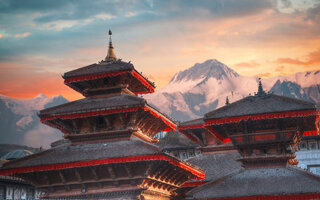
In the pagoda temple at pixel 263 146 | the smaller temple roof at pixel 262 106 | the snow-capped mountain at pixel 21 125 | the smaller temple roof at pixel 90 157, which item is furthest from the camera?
the snow-capped mountain at pixel 21 125

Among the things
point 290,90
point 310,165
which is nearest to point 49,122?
point 310,165

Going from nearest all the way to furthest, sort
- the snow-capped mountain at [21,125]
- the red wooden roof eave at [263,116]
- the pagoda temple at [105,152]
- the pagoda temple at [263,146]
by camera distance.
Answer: the pagoda temple at [263,146], the pagoda temple at [105,152], the red wooden roof eave at [263,116], the snow-capped mountain at [21,125]

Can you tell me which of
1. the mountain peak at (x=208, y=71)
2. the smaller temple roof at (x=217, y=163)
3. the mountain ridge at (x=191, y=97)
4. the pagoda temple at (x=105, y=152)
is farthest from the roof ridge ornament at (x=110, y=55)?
the mountain peak at (x=208, y=71)

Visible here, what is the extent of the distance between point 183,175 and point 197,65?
111m

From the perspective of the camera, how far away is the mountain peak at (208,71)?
12812 cm

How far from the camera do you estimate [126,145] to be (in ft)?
78.2

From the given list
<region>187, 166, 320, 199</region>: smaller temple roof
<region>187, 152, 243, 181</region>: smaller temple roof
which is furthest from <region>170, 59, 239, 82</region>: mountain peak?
<region>187, 166, 320, 199</region>: smaller temple roof

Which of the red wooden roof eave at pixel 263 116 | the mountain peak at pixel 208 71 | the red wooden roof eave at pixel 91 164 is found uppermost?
the mountain peak at pixel 208 71

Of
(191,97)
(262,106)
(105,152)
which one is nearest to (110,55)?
(105,152)

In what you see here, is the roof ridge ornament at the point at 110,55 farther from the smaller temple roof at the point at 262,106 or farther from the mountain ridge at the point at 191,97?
the mountain ridge at the point at 191,97

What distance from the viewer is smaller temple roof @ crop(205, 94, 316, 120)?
23422 millimetres

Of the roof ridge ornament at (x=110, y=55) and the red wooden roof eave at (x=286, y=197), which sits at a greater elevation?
the roof ridge ornament at (x=110, y=55)

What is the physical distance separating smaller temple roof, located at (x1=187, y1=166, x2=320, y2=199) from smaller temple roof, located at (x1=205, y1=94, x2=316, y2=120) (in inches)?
121

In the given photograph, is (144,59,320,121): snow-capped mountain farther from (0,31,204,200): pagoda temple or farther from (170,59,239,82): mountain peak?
(0,31,204,200): pagoda temple
